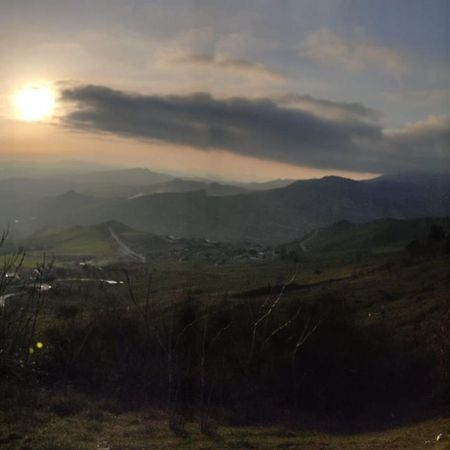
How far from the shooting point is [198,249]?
183m

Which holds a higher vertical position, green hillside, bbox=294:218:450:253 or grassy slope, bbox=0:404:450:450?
green hillside, bbox=294:218:450:253

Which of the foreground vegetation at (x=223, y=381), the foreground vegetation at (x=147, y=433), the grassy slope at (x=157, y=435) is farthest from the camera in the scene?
the foreground vegetation at (x=223, y=381)

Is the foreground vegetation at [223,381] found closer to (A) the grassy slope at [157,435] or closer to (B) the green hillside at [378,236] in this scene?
(A) the grassy slope at [157,435]

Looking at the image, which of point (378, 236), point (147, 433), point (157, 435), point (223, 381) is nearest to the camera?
point (157, 435)

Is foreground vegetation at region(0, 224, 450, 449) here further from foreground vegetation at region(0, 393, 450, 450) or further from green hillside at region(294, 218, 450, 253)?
green hillside at region(294, 218, 450, 253)

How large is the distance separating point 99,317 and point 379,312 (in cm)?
2167

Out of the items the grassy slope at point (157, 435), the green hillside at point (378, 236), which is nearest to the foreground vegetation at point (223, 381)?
the grassy slope at point (157, 435)

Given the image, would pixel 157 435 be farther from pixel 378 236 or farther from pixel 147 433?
pixel 378 236

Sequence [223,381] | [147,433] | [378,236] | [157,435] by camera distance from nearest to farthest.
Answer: [157,435], [147,433], [223,381], [378,236]

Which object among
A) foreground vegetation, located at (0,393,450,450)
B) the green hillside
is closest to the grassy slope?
foreground vegetation, located at (0,393,450,450)

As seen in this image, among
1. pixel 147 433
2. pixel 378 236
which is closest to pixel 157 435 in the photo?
pixel 147 433

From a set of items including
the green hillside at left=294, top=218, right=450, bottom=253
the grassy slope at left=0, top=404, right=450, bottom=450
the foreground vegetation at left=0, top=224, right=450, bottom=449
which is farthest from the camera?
the green hillside at left=294, top=218, right=450, bottom=253

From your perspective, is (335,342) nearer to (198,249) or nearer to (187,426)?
(187,426)

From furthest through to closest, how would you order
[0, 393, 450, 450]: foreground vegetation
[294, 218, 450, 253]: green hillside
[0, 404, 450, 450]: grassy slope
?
[294, 218, 450, 253]: green hillside < [0, 393, 450, 450]: foreground vegetation < [0, 404, 450, 450]: grassy slope
